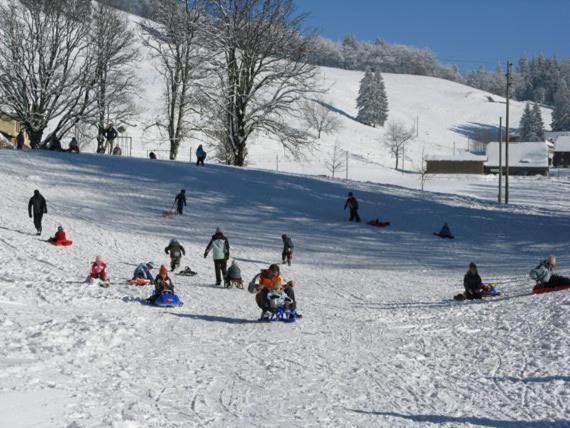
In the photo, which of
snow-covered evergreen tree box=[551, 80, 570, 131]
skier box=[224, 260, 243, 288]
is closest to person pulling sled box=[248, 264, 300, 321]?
skier box=[224, 260, 243, 288]

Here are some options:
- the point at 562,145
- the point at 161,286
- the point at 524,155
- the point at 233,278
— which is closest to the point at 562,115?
the point at 562,145

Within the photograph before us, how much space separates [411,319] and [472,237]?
15179 millimetres

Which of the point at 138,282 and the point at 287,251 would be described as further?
the point at 287,251

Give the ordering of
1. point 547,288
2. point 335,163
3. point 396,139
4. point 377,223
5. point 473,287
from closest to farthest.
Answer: point 547,288
point 473,287
point 377,223
point 335,163
point 396,139

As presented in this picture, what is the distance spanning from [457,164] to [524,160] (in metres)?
11.0

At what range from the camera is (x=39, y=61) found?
3800 cm

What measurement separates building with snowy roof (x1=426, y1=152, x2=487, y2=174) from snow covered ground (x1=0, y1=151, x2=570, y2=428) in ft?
215

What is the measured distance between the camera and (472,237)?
2753 centimetres

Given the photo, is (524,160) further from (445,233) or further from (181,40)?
(445,233)

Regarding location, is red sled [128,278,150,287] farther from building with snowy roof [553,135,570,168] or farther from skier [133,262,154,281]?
building with snowy roof [553,135,570,168]

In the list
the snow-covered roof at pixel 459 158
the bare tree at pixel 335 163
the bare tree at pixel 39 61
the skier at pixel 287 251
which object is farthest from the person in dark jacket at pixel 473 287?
the snow-covered roof at pixel 459 158

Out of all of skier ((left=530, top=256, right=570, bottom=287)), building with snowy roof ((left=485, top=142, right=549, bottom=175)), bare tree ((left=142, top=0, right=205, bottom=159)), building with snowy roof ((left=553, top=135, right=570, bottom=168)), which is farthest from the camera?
building with snowy roof ((left=553, top=135, right=570, bottom=168))

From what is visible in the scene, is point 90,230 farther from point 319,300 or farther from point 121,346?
point 121,346

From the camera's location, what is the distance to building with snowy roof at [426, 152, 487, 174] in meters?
92.4
